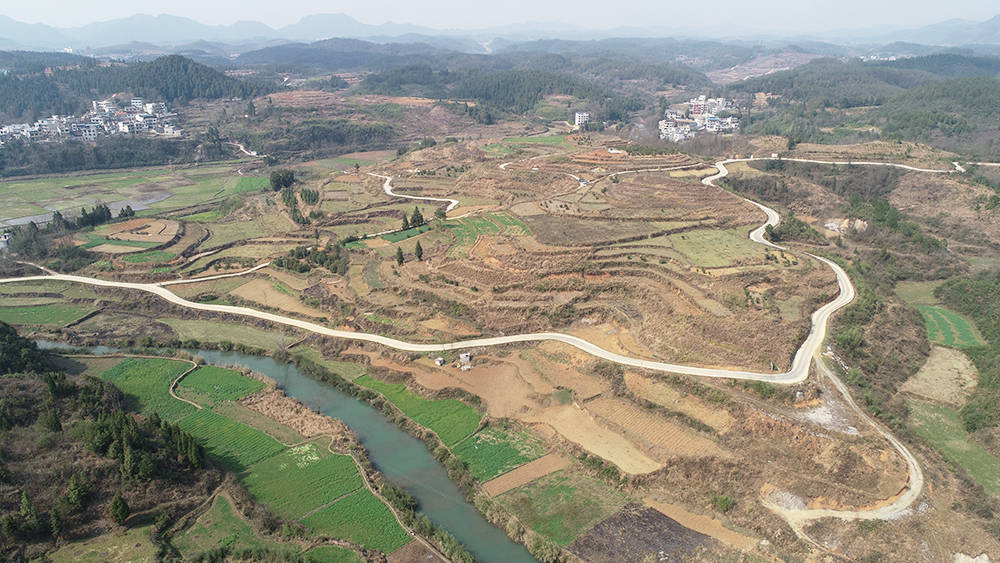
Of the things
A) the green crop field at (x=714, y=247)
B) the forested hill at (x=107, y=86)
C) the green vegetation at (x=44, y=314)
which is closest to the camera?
the green crop field at (x=714, y=247)

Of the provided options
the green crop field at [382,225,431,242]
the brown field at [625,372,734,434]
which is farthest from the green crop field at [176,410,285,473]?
the green crop field at [382,225,431,242]

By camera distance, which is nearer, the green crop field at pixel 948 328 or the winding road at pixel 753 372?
the winding road at pixel 753 372

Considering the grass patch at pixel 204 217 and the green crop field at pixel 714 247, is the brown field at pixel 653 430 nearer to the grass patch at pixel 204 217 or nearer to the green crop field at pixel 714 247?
the green crop field at pixel 714 247

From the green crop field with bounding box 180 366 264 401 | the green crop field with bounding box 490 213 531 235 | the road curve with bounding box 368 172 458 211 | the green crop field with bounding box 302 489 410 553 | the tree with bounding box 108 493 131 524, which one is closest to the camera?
the tree with bounding box 108 493 131 524

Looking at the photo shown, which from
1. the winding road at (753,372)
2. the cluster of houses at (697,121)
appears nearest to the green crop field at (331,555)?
the winding road at (753,372)

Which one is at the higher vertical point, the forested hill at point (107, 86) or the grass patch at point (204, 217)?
the forested hill at point (107, 86)

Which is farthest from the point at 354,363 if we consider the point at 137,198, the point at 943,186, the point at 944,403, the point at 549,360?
the point at 943,186

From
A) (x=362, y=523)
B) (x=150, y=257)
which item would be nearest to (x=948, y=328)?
(x=362, y=523)

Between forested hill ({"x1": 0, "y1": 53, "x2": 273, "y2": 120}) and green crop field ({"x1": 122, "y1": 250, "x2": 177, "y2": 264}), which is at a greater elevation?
forested hill ({"x1": 0, "y1": 53, "x2": 273, "y2": 120})

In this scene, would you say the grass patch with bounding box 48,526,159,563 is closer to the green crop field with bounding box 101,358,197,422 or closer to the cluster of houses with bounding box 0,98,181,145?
the green crop field with bounding box 101,358,197,422
